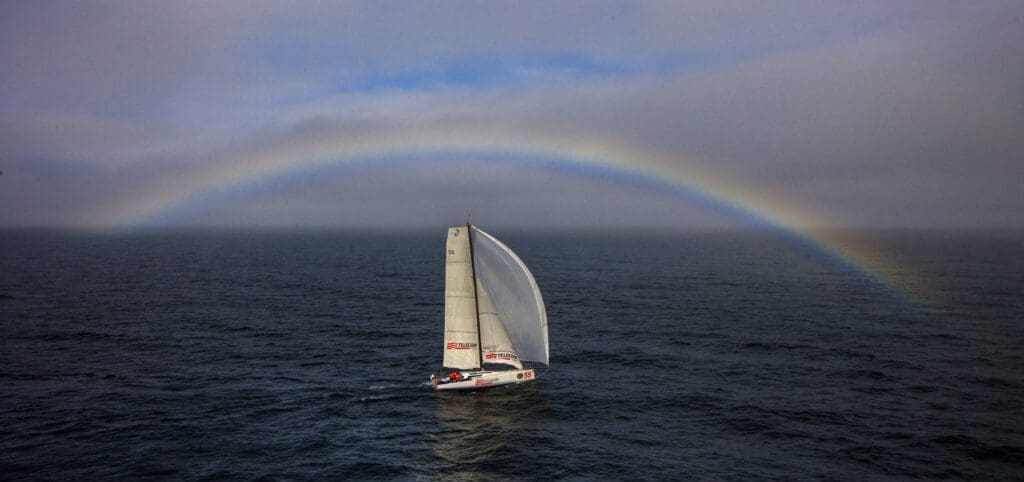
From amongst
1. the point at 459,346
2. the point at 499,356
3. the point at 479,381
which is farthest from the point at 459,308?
the point at 479,381

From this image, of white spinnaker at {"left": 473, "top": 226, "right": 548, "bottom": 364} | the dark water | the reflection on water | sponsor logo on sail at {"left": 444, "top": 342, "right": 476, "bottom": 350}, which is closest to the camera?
the reflection on water

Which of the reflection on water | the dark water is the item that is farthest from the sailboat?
the dark water

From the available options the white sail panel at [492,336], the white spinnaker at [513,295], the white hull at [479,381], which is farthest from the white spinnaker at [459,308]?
the white hull at [479,381]

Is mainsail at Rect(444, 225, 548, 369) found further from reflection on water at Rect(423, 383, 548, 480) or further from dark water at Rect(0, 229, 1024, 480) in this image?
dark water at Rect(0, 229, 1024, 480)

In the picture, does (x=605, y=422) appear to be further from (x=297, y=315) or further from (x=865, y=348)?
(x=297, y=315)

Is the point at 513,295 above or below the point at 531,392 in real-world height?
above

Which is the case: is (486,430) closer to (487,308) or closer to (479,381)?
(479,381)

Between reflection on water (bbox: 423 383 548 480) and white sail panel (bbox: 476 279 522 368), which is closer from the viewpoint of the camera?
reflection on water (bbox: 423 383 548 480)
